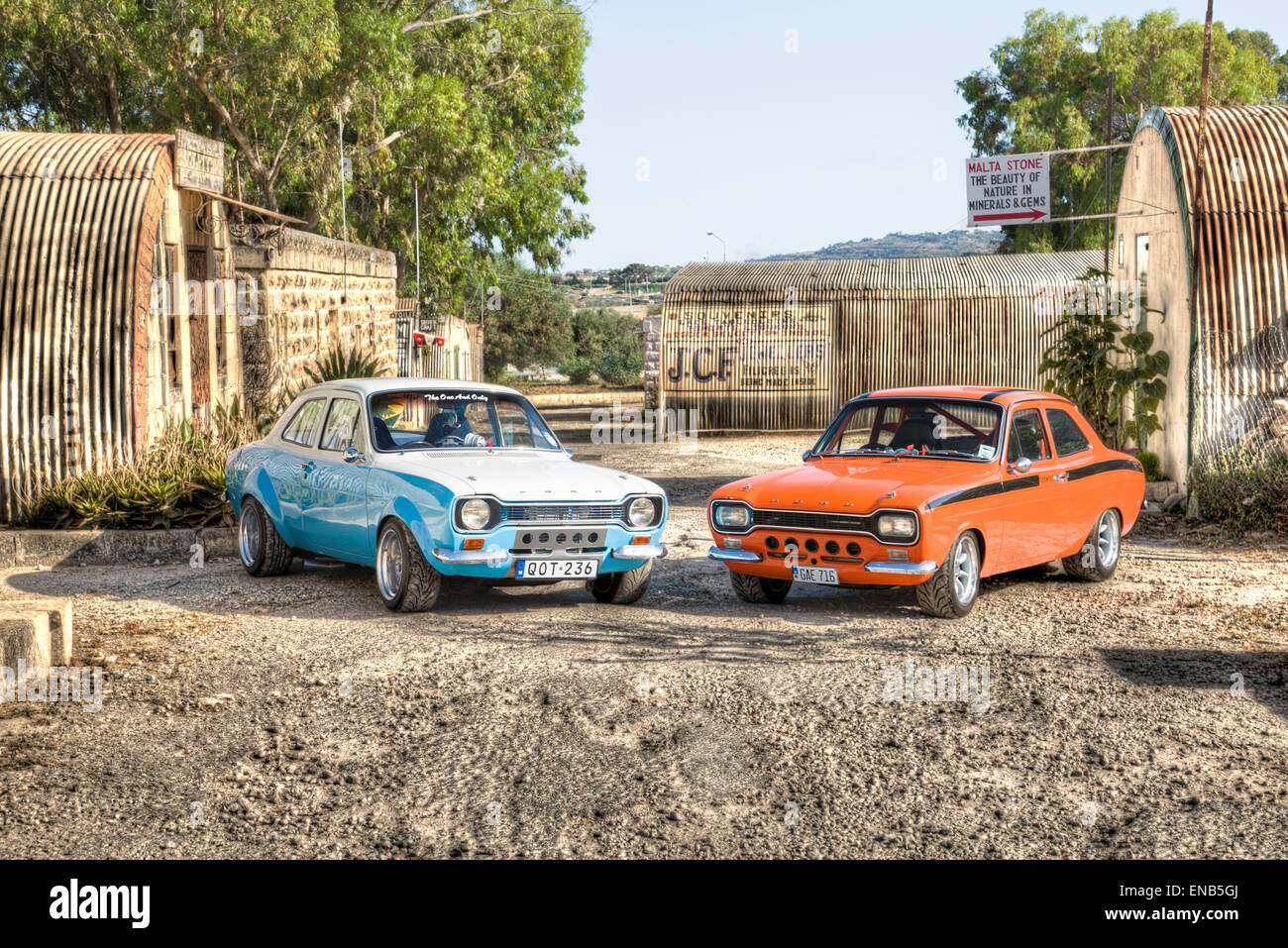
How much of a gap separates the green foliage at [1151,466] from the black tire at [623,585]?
8.49 m

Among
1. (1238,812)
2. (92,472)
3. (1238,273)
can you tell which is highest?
(1238,273)

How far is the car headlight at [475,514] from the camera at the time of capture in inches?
348

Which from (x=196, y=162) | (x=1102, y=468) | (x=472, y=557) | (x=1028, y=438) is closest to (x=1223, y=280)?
(x=1102, y=468)

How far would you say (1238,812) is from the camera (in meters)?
5.42

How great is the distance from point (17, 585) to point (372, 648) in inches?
159

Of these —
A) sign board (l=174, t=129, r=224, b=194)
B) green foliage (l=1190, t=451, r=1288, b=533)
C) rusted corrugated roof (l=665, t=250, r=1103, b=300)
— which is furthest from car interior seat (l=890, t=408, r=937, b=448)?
rusted corrugated roof (l=665, t=250, r=1103, b=300)

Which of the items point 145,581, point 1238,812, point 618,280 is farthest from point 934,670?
point 618,280

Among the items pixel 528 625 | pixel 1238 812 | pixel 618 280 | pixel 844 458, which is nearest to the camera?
pixel 1238 812

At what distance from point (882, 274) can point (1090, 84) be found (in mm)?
24856

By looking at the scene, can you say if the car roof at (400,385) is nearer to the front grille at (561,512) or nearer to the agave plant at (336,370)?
the front grille at (561,512)

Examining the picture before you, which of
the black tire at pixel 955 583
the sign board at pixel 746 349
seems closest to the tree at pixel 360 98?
the sign board at pixel 746 349

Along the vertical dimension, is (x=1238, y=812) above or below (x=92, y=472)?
below

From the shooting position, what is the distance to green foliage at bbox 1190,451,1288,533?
13281 millimetres

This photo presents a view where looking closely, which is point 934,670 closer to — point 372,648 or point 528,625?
point 528,625
